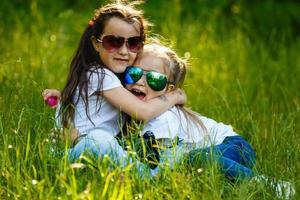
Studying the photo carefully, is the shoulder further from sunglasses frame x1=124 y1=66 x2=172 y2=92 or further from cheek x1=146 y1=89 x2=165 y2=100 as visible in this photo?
cheek x1=146 y1=89 x2=165 y2=100

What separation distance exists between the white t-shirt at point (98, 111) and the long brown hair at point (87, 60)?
0.02 metres

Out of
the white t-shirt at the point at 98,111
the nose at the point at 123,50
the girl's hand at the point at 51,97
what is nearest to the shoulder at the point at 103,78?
the white t-shirt at the point at 98,111

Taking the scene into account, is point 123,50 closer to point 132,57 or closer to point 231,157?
point 132,57

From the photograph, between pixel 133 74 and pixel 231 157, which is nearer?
pixel 231 157

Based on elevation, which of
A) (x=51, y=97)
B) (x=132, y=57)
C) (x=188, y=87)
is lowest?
(x=188, y=87)

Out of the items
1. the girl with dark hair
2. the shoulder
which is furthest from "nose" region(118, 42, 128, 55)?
the shoulder

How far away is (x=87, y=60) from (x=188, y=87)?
6.18 feet

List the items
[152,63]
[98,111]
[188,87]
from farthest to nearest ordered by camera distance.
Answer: [188,87]
[152,63]
[98,111]

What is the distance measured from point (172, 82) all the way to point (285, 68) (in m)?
2.56

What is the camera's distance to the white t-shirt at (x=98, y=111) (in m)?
4.28

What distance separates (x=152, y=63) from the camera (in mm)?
4430

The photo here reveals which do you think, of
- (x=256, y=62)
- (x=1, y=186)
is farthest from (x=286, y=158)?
(x=256, y=62)

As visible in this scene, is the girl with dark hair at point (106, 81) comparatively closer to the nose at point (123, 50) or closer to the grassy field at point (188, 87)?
the nose at point (123, 50)

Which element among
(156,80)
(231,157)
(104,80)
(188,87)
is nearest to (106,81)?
(104,80)
